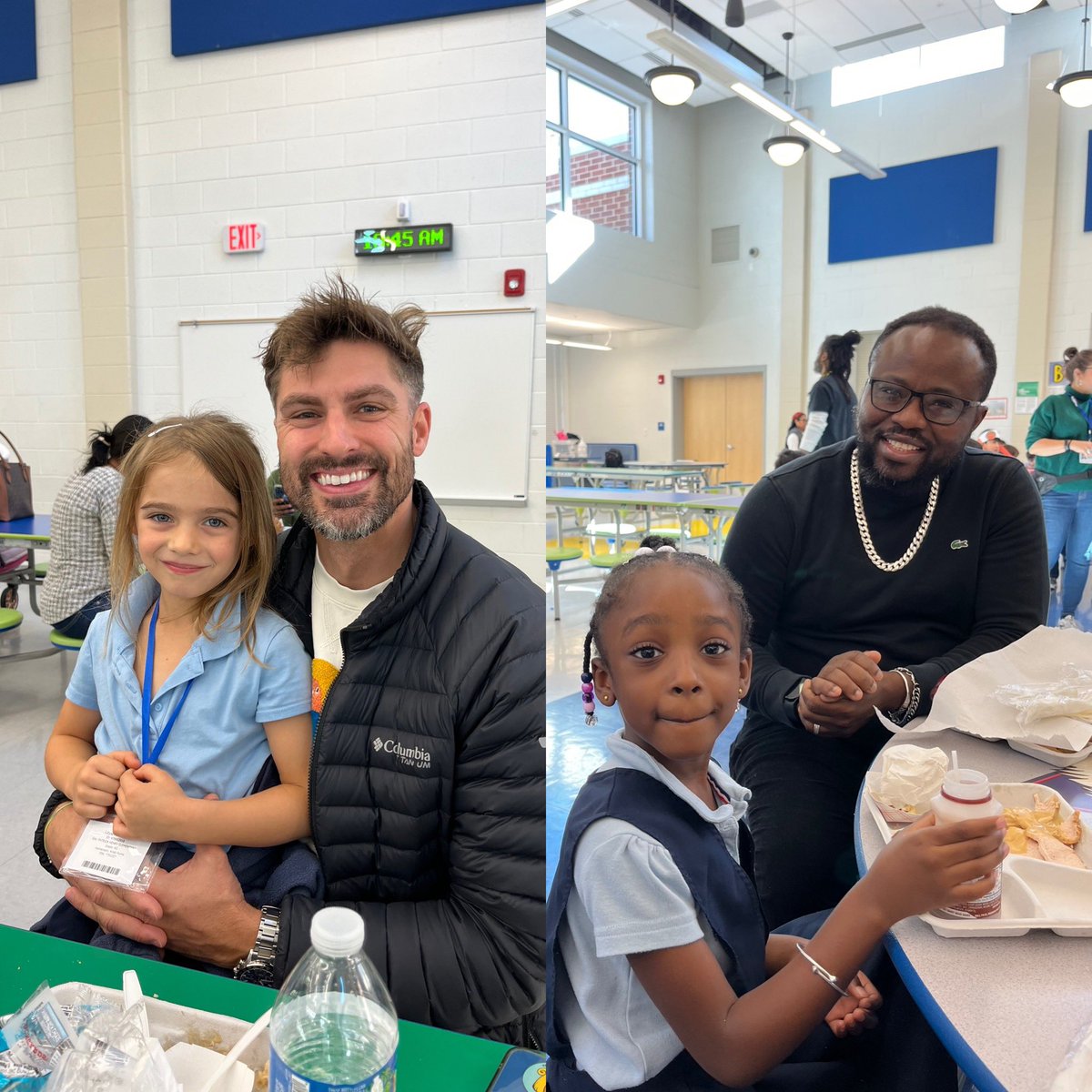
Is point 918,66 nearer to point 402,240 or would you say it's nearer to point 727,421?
point 727,421

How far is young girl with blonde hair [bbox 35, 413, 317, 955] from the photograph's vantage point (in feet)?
3.10

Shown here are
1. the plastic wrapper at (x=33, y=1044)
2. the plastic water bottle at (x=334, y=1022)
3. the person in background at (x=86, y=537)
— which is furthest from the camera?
the person in background at (x=86, y=537)

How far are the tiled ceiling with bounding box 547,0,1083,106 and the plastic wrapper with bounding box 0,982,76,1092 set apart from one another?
1099 mm

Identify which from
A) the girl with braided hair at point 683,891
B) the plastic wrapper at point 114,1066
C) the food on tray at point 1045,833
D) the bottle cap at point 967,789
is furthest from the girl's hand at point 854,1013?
the plastic wrapper at point 114,1066

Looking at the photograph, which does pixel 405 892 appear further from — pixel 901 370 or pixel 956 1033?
pixel 901 370

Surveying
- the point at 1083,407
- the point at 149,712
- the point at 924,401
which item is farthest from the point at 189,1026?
the point at 1083,407

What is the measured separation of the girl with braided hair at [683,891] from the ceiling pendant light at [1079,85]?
622 millimetres

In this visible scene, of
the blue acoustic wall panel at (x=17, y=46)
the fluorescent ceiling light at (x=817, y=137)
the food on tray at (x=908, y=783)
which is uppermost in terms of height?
the blue acoustic wall panel at (x=17, y=46)

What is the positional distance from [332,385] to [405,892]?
0.60 m

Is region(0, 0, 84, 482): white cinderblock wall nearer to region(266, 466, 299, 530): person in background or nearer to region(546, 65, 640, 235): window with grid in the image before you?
region(266, 466, 299, 530): person in background

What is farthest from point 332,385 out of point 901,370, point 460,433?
point 901,370

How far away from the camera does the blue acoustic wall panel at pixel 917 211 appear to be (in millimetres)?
931

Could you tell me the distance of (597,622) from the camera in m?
0.84

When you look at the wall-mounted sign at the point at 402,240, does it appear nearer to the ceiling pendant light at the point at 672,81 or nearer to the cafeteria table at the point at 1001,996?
the ceiling pendant light at the point at 672,81
